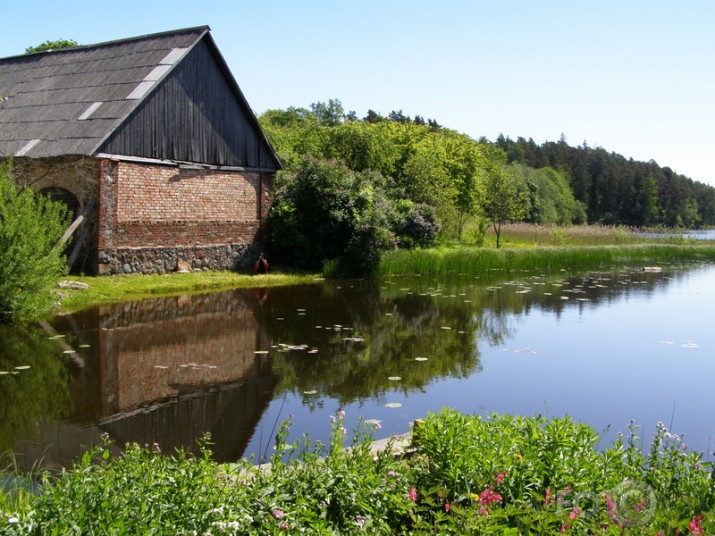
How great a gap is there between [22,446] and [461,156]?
30760 millimetres

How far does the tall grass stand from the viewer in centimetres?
2352

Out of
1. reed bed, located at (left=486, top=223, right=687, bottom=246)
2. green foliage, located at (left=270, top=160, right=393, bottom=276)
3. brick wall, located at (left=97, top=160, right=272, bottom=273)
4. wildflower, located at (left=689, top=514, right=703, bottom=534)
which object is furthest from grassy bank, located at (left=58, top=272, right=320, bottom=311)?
reed bed, located at (left=486, top=223, right=687, bottom=246)

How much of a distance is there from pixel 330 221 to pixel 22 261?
36.7 ft

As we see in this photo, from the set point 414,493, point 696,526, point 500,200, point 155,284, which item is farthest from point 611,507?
point 500,200

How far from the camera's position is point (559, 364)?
418 inches

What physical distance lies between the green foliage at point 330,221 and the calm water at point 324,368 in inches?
181

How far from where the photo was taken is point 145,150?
18.6m

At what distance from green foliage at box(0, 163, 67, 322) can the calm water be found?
0.50 metres

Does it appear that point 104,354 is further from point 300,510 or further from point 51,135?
point 51,135

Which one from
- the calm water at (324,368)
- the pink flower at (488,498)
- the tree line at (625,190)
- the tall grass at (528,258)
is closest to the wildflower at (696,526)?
the pink flower at (488,498)

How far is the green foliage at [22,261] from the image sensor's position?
11.3 m

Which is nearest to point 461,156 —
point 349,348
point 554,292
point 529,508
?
point 554,292

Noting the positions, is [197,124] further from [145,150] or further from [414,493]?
[414,493]

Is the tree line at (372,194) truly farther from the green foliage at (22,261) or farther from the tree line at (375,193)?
the green foliage at (22,261)
